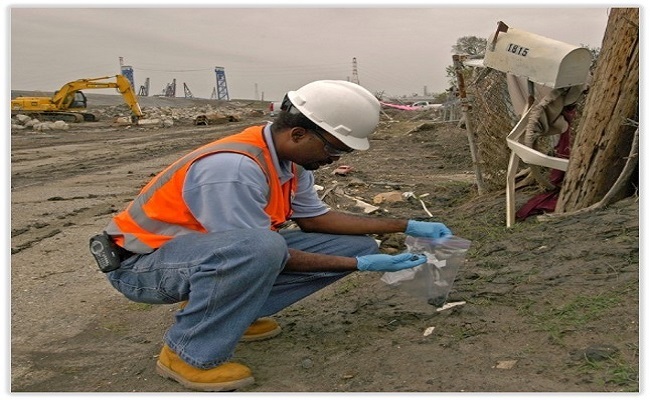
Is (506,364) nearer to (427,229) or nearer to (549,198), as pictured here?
(427,229)

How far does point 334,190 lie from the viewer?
6.63 metres

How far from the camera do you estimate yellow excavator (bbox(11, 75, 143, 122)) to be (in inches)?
913

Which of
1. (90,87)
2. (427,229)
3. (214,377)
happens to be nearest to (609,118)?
(427,229)

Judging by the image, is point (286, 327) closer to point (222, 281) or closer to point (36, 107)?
point (222, 281)

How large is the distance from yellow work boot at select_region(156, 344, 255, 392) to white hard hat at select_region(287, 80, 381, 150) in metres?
1.01

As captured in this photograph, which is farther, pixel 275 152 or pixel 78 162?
pixel 78 162

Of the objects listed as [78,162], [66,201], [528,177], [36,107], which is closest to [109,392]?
[528,177]

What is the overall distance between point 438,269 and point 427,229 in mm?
203

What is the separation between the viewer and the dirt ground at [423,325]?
2463 mm

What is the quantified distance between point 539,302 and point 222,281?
4.77 feet

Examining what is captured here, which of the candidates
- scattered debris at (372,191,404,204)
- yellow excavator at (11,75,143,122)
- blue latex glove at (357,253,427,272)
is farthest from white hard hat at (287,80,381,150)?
yellow excavator at (11,75,143,122)

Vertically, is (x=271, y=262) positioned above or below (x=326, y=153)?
below

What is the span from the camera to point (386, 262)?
9.43 ft

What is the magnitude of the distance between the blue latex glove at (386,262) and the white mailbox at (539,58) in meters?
2.02
